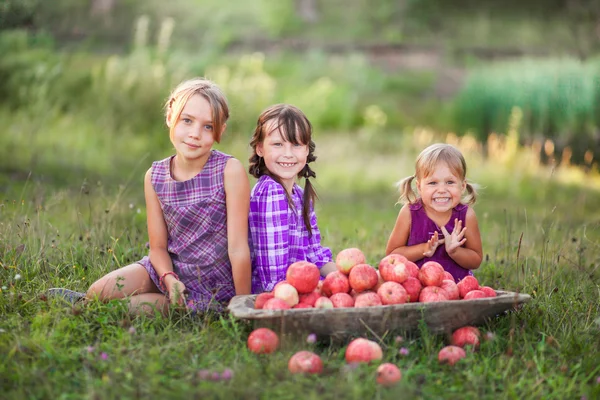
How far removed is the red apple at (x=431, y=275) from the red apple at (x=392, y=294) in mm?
214

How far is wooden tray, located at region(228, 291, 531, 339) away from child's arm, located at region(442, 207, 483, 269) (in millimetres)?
738

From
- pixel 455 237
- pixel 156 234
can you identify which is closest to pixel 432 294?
pixel 455 237

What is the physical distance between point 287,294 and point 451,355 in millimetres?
888

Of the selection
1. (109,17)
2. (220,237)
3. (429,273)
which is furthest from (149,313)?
(109,17)

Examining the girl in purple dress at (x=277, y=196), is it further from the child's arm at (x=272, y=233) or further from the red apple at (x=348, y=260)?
the red apple at (x=348, y=260)

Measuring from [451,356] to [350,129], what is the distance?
44.0 feet

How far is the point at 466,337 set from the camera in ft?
11.9

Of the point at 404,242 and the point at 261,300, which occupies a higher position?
the point at 404,242

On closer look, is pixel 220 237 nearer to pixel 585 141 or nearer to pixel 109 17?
pixel 585 141

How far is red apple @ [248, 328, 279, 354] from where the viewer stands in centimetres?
337

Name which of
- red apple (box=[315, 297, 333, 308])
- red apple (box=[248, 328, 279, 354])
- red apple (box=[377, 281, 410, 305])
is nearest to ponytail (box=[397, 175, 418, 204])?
red apple (box=[377, 281, 410, 305])

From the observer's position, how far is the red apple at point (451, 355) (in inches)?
134

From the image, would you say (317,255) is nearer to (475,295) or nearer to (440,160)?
(440,160)

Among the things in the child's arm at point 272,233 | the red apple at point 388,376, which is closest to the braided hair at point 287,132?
the child's arm at point 272,233
